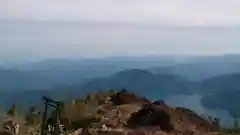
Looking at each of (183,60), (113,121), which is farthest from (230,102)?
(113,121)

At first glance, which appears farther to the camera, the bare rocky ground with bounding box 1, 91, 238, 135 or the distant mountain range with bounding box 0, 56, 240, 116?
the distant mountain range with bounding box 0, 56, 240, 116

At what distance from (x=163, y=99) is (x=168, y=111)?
627 mm

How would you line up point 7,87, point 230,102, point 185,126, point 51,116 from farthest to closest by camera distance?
point 230,102, point 7,87, point 185,126, point 51,116

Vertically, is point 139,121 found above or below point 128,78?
below

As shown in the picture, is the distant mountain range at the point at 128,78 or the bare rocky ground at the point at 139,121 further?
the distant mountain range at the point at 128,78

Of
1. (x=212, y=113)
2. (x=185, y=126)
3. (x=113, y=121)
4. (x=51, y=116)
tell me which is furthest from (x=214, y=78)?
(x=51, y=116)

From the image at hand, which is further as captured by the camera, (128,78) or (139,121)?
(128,78)

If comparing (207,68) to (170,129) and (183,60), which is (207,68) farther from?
(170,129)

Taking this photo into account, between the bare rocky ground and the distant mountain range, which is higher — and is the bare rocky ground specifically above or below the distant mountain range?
below

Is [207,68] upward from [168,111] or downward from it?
upward

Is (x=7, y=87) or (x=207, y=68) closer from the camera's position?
(x=7, y=87)

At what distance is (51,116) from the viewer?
16.6ft

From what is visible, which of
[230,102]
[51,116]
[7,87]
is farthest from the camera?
[230,102]

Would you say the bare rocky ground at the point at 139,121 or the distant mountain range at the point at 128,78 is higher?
the distant mountain range at the point at 128,78
